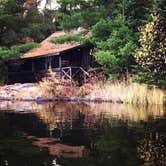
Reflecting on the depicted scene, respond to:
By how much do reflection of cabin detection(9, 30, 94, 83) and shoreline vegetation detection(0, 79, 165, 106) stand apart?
406cm

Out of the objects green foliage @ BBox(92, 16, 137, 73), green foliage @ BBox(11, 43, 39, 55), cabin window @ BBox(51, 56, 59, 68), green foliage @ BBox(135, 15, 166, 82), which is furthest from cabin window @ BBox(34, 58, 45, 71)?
green foliage @ BBox(135, 15, 166, 82)

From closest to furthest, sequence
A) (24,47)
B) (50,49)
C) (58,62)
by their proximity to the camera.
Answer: (24,47) → (58,62) → (50,49)

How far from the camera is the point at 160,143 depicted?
37.5ft

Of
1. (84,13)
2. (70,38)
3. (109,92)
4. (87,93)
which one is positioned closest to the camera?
(109,92)

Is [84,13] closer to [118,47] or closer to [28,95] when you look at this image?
[118,47]

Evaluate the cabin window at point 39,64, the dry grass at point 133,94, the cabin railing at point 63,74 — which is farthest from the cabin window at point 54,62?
the dry grass at point 133,94

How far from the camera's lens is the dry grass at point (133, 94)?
26891 mm

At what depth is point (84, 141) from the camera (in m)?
12.3

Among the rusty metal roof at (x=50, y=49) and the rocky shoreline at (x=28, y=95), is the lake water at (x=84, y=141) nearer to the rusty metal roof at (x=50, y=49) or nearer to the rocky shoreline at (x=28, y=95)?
the rocky shoreline at (x=28, y=95)

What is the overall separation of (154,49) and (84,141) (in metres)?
16.7

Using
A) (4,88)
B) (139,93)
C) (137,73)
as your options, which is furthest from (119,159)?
(4,88)

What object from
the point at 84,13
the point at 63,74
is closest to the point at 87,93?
the point at 84,13

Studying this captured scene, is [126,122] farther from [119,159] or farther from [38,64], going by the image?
[38,64]

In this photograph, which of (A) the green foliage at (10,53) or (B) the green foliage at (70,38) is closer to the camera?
(B) the green foliage at (70,38)
